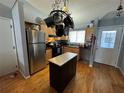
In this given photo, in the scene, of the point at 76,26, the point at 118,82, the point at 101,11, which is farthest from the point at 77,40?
the point at 118,82

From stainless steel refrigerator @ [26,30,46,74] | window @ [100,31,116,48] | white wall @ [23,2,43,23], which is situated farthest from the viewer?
window @ [100,31,116,48]

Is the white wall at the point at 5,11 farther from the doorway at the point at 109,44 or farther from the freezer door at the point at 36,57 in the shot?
the doorway at the point at 109,44

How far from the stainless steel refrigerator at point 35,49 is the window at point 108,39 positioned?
122 inches

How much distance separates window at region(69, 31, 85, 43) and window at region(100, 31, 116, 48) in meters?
1.07

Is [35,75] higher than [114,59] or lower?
lower

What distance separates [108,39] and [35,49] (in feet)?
11.6

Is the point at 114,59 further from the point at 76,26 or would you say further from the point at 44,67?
the point at 44,67

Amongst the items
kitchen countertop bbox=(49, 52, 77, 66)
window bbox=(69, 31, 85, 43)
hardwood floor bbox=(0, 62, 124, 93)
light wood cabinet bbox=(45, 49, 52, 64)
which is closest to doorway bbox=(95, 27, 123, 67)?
window bbox=(69, 31, 85, 43)

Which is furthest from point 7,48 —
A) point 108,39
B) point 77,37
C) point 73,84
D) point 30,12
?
point 108,39

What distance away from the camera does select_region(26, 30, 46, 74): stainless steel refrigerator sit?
240 centimetres

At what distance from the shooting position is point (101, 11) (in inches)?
114

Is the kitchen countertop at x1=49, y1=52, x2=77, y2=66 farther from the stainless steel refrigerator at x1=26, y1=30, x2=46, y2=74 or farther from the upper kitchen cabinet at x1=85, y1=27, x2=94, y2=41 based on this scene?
the upper kitchen cabinet at x1=85, y1=27, x2=94, y2=41

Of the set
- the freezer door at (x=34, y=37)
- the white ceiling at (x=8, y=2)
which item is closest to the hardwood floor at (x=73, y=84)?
A: the freezer door at (x=34, y=37)

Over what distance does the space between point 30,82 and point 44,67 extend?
0.98 meters
